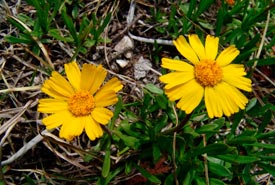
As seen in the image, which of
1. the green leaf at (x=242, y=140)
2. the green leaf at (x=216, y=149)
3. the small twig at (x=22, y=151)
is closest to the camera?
the green leaf at (x=216, y=149)

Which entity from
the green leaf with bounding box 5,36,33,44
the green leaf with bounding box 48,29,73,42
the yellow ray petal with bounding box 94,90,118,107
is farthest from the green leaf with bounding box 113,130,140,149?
the green leaf with bounding box 5,36,33,44

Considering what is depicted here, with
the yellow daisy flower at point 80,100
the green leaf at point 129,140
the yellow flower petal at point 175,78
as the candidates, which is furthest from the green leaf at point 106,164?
the yellow flower petal at point 175,78

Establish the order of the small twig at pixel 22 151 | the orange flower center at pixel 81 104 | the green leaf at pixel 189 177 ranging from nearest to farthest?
the orange flower center at pixel 81 104 → the green leaf at pixel 189 177 → the small twig at pixel 22 151

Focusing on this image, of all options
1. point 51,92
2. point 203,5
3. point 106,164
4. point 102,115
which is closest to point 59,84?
point 51,92

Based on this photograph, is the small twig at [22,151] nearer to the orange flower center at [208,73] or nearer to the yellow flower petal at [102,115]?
the yellow flower petal at [102,115]

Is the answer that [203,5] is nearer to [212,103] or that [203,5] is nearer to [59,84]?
[212,103]

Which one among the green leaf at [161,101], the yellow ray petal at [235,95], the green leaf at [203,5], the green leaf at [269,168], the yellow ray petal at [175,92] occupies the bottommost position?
the green leaf at [269,168]

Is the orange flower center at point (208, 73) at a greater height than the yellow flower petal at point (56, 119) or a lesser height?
greater

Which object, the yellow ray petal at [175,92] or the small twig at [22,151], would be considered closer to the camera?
the yellow ray petal at [175,92]
